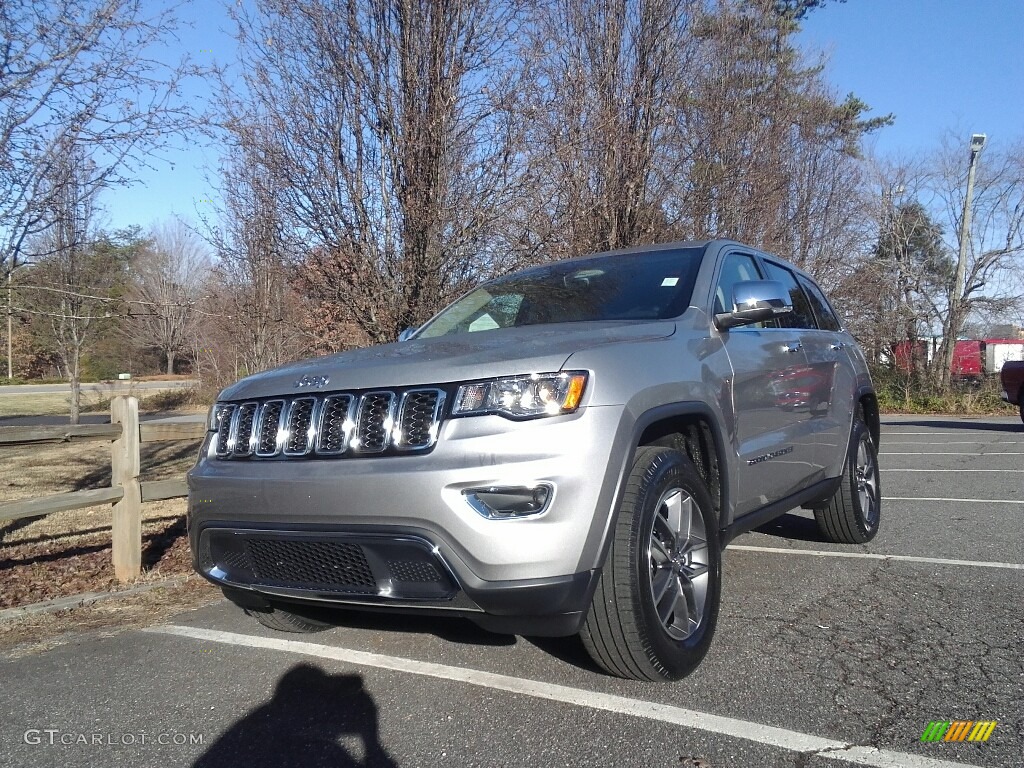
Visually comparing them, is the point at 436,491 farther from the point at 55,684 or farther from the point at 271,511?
the point at 55,684

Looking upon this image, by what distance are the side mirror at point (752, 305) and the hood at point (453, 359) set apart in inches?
13.4

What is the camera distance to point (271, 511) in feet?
10.0

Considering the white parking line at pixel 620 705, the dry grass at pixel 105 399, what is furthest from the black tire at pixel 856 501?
the dry grass at pixel 105 399

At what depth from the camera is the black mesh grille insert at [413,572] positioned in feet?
9.06

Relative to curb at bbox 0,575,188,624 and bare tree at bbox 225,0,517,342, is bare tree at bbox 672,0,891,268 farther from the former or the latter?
curb at bbox 0,575,188,624

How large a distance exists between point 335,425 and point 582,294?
1663mm

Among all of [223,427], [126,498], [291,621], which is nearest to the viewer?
[223,427]

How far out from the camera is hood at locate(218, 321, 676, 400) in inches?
114

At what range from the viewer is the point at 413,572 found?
9.18 feet

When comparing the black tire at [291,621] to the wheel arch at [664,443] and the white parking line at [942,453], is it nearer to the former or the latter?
the wheel arch at [664,443]

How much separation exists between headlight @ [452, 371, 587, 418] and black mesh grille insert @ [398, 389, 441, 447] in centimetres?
9

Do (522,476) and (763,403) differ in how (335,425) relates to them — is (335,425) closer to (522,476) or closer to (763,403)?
(522,476)

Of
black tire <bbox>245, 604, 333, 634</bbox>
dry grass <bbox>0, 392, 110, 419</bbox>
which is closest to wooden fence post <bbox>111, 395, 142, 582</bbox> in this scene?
black tire <bbox>245, 604, 333, 634</bbox>

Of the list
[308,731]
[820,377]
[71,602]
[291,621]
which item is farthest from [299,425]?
[820,377]
